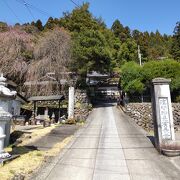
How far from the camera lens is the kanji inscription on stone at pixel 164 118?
9887mm

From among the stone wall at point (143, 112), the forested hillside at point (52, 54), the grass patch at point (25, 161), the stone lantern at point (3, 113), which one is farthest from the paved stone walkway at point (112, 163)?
the forested hillside at point (52, 54)

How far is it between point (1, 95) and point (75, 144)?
510cm

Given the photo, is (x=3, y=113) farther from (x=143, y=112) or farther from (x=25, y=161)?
(x=143, y=112)

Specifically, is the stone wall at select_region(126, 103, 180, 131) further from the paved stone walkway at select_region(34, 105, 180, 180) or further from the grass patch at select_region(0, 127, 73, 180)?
the grass patch at select_region(0, 127, 73, 180)

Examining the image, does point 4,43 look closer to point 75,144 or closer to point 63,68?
point 63,68

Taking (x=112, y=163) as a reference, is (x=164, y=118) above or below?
above

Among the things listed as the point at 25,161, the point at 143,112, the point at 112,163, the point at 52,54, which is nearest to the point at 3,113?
the point at 25,161

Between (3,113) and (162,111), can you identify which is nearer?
(3,113)

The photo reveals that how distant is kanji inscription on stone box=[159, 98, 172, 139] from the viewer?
989cm

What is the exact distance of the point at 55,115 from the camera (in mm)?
25641

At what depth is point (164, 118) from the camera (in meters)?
10.0

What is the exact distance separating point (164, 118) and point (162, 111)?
0.29m

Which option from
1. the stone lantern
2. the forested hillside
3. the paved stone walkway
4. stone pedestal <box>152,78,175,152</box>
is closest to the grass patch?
the paved stone walkway

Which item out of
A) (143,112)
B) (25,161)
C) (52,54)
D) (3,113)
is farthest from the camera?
(52,54)
